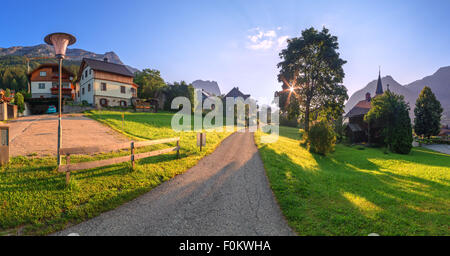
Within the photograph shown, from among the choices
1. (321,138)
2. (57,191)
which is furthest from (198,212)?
(321,138)

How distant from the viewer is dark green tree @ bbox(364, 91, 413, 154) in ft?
85.3

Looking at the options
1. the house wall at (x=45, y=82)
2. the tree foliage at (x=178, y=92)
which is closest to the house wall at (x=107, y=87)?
the house wall at (x=45, y=82)

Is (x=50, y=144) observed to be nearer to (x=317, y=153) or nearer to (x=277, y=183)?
(x=277, y=183)

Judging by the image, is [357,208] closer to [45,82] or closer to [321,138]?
[321,138]

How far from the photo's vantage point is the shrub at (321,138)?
1898 centimetres

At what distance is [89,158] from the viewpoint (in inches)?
342

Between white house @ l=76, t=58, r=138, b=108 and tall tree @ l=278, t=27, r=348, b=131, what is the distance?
115 feet

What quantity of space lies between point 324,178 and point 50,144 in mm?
16324

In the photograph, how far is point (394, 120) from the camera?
28328 millimetres

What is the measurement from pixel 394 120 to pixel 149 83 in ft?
190

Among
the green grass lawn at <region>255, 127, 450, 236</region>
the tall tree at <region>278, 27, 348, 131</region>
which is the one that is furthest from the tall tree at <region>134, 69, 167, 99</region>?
the green grass lawn at <region>255, 127, 450, 236</region>

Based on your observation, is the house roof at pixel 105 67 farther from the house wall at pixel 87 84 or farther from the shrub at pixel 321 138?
the shrub at pixel 321 138
